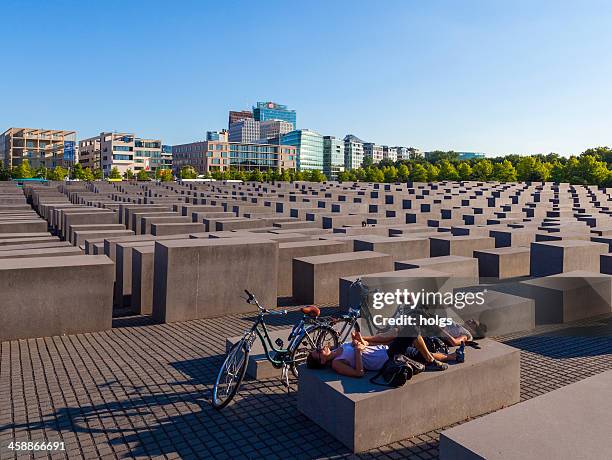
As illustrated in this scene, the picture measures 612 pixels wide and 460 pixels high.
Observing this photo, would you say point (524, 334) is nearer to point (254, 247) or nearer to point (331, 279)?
point (331, 279)

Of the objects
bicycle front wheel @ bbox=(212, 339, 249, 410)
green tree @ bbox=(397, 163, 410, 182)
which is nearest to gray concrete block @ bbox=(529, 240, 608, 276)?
bicycle front wheel @ bbox=(212, 339, 249, 410)

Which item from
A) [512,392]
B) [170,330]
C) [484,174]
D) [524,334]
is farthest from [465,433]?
[484,174]

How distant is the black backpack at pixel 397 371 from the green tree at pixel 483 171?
8957 cm

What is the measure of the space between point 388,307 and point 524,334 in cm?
370

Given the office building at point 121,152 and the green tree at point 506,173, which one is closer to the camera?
the green tree at point 506,173

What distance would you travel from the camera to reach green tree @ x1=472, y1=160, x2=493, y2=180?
88812 mm

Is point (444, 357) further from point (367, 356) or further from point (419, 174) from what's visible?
point (419, 174)

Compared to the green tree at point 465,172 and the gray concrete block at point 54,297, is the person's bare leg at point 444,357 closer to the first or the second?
the gray concrete block at point 54,297

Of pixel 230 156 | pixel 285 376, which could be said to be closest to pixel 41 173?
pixel 230 156

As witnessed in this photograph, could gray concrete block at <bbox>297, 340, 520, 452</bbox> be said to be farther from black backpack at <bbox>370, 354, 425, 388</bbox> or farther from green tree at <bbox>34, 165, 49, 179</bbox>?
green tree at <bbox>34, 165, 49, 179</bbox>

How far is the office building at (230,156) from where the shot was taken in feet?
474

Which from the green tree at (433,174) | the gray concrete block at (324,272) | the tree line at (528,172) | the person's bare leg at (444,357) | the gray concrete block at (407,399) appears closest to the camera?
the gray concrete block at (407,399)

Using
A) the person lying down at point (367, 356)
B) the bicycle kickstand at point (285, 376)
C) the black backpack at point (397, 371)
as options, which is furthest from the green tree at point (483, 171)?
the black backpack at point (397, 371)

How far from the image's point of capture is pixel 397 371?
489 centimetres
